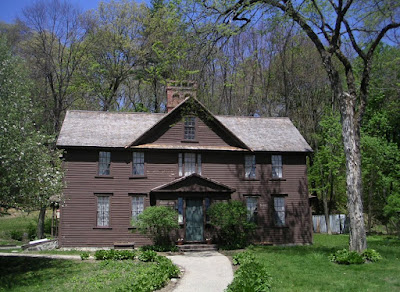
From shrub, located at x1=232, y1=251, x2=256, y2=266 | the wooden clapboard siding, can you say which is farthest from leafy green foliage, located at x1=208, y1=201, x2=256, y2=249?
shrub, located at x1=232, y1=251, x2=256, y2=266

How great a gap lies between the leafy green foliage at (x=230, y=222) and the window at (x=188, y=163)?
2.59 m

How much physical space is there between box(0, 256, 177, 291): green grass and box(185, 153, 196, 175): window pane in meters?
8.30

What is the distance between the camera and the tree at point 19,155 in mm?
13961

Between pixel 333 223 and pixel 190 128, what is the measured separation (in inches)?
697

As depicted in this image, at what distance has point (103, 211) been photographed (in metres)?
23.2

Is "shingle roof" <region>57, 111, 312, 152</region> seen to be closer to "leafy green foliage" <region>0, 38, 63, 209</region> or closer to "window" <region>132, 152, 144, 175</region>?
"window" <region>132, 152, 144, 175</region>

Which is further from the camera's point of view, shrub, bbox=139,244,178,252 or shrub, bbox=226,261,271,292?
A: shrub, bbox=139,244,178,252

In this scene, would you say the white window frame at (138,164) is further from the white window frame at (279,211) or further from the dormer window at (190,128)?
the white window frame at (279,211)

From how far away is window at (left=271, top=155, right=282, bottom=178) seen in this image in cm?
2576

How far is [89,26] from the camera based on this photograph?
113ft

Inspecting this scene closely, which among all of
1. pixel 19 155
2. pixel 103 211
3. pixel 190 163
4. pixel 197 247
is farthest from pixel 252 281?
pixel 103 211

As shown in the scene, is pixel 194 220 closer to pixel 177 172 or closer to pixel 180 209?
pixel 180 209

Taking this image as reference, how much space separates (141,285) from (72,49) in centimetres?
2617

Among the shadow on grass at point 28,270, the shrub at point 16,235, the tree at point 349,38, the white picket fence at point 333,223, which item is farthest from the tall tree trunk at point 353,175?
the shrub at point 16,235
